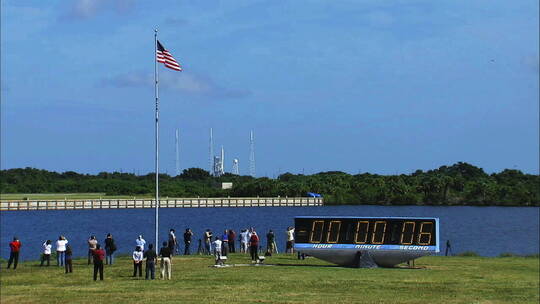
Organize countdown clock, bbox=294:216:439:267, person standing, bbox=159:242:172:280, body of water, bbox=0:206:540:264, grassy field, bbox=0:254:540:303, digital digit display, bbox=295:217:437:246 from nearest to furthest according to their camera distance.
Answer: grassy field, bbox=0:254:540:303, person standing, bbox=159:242:172:280, countdown clock, bbox=294:216:439:267, digital digit display, bbox=295:217:437:246, body of water, bbox=0:206:540:264

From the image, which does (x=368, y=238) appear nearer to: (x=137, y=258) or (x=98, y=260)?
(x=137, y=258)

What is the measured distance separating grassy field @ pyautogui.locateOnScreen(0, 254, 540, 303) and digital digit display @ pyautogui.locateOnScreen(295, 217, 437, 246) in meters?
1.53

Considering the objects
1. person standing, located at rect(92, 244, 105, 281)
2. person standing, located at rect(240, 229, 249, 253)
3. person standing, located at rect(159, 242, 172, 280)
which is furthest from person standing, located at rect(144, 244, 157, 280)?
person standing, located at rect(240, 229, 249, 253)

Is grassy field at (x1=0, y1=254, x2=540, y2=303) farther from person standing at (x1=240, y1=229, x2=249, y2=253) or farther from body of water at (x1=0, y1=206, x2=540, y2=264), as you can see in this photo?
body of water at (x1=0, y1=206, x2=540, y2=264)

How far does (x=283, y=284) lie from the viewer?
37031 millimetres

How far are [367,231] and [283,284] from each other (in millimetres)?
10653

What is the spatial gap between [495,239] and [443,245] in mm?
14526

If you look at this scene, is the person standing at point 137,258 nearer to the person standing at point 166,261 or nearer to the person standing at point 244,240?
the person standing at point 166,261

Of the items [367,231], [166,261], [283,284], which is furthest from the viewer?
[367,231]

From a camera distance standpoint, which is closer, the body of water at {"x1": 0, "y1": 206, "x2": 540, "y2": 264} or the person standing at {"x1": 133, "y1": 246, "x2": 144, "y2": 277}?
the person standing at {"x1": 133, "y1": 246, "x2": 144, "y2": 277}

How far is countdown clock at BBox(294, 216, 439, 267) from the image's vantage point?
4559 centimetres

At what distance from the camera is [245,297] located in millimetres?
32688

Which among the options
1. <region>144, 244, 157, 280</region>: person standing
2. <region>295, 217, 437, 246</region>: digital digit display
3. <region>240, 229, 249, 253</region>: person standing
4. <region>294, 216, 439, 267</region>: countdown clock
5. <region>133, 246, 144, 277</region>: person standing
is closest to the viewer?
<region>144, 244, 157, 280</region>: person standing

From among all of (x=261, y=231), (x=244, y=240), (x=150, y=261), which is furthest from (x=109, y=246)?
(x=261, y=231)
